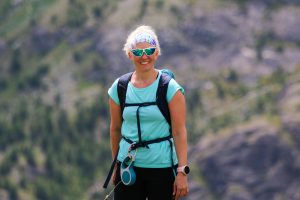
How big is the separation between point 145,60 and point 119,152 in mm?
1638

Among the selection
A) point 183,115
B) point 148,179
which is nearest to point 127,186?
point 148,179

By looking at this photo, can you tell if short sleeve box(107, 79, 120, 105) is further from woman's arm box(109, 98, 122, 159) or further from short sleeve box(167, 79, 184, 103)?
short sleeve box(167, 79, 184, 103)

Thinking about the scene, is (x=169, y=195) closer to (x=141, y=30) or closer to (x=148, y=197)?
(x=148, y=197)

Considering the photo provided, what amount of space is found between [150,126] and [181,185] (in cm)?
115

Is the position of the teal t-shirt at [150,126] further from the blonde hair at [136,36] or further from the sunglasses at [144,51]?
the blonde hair at [136,36]

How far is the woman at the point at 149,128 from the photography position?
1831 centimetres

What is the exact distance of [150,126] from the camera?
60.4 feet

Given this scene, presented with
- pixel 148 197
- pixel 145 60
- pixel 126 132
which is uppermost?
pixel 145 60

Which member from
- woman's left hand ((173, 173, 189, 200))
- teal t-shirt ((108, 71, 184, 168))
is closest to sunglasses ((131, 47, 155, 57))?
teal t-shirt ((108, 71, 184, 168))

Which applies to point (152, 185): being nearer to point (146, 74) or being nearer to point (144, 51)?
point (146, 74)

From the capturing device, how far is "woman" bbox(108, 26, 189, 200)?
18.3 m

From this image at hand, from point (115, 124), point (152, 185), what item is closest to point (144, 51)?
point (115, 124)

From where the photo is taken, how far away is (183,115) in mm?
18344

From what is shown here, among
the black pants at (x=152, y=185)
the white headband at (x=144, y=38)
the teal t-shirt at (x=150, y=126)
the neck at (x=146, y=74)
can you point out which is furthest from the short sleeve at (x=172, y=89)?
the black pants at (x=152, y=185)
